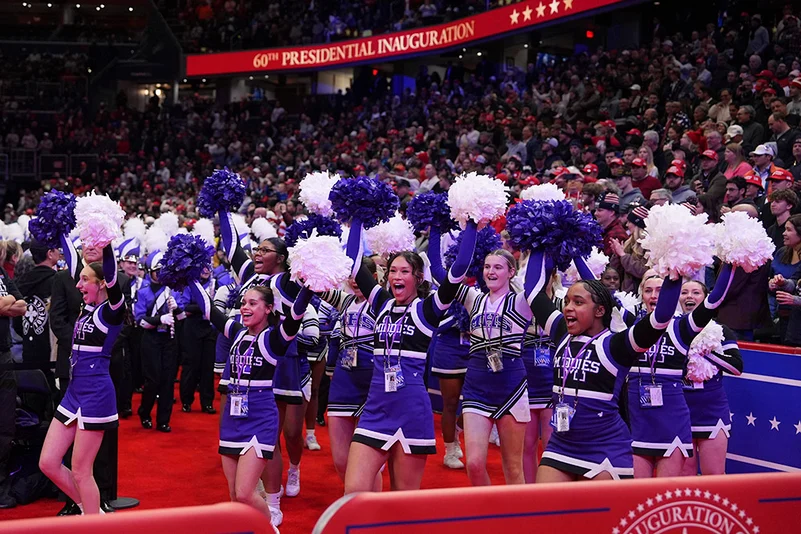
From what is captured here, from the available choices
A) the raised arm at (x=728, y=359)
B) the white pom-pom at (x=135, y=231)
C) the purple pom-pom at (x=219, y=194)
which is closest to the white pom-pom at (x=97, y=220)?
the purple pom-pom at (x=219, y=194)

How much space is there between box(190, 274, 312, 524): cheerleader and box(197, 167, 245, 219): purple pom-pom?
80 cm

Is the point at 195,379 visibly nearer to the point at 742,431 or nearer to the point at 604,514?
the point at 742,431

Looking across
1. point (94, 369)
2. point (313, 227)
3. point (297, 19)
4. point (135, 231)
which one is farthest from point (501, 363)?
point (297, 19)

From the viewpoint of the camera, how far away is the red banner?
1911 centimetres

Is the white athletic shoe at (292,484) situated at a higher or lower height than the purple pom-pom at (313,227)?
lower

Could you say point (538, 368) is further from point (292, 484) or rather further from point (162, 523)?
point (162, 523)

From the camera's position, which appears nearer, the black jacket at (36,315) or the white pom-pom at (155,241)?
the black jacket at (36,315)

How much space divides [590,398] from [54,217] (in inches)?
132

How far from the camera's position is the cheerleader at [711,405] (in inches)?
211

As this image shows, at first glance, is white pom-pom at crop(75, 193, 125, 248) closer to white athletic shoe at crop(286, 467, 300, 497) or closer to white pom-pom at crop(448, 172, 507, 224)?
white pom-pom at crop(448, 172, 507, 224)

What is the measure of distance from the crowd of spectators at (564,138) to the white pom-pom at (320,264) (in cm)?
279

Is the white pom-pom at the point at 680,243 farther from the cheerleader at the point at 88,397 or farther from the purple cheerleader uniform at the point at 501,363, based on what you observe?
the cheerleader at the point at 88,397

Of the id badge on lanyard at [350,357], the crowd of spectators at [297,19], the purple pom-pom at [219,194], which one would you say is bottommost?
the id badge on lanyard at [350,357]

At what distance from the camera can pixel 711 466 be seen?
17.7 feet
